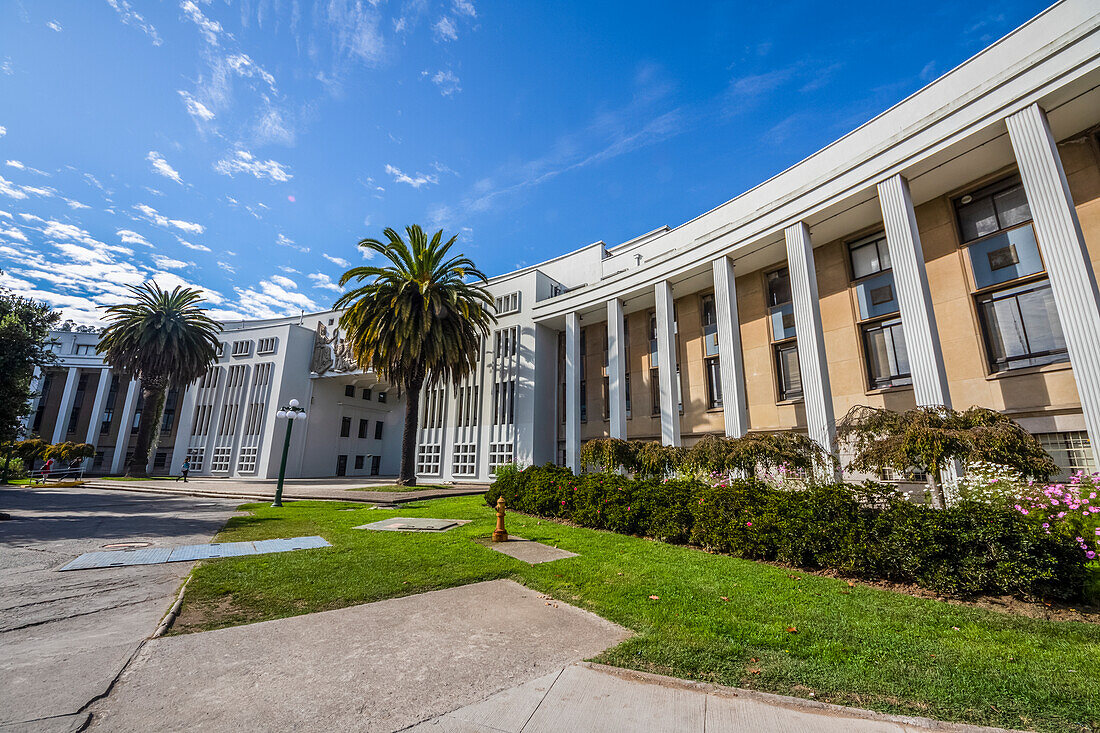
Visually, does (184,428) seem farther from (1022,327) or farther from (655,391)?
(1022,327)

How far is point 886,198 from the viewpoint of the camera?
49.3 feet

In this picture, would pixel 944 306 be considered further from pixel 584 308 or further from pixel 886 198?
pixel 584 308

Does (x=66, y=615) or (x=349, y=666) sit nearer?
(x=349, y=666)

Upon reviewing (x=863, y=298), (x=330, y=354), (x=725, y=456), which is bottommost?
(x=725, y=456)

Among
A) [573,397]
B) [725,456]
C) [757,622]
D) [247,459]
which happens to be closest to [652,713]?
[757,622]

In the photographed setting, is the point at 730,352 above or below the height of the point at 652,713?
above

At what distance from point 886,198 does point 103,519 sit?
2568 centimetres

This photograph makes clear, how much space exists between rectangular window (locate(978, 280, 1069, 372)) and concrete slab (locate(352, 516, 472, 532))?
17.2 meters

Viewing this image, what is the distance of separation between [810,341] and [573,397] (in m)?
12.8

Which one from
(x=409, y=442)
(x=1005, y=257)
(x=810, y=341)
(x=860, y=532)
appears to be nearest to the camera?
(x=860, y=532)

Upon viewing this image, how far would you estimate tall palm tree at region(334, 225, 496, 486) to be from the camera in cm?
2312

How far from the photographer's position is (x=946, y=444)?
8484mm

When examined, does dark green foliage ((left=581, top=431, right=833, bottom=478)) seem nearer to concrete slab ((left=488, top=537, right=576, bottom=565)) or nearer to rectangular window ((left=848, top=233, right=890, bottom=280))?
concrete slab ((left=488, top=537, right=576, bottom=565))

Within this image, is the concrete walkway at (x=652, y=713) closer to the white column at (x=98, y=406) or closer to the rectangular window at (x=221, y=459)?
the rectangular window at (x=221, y=459)
